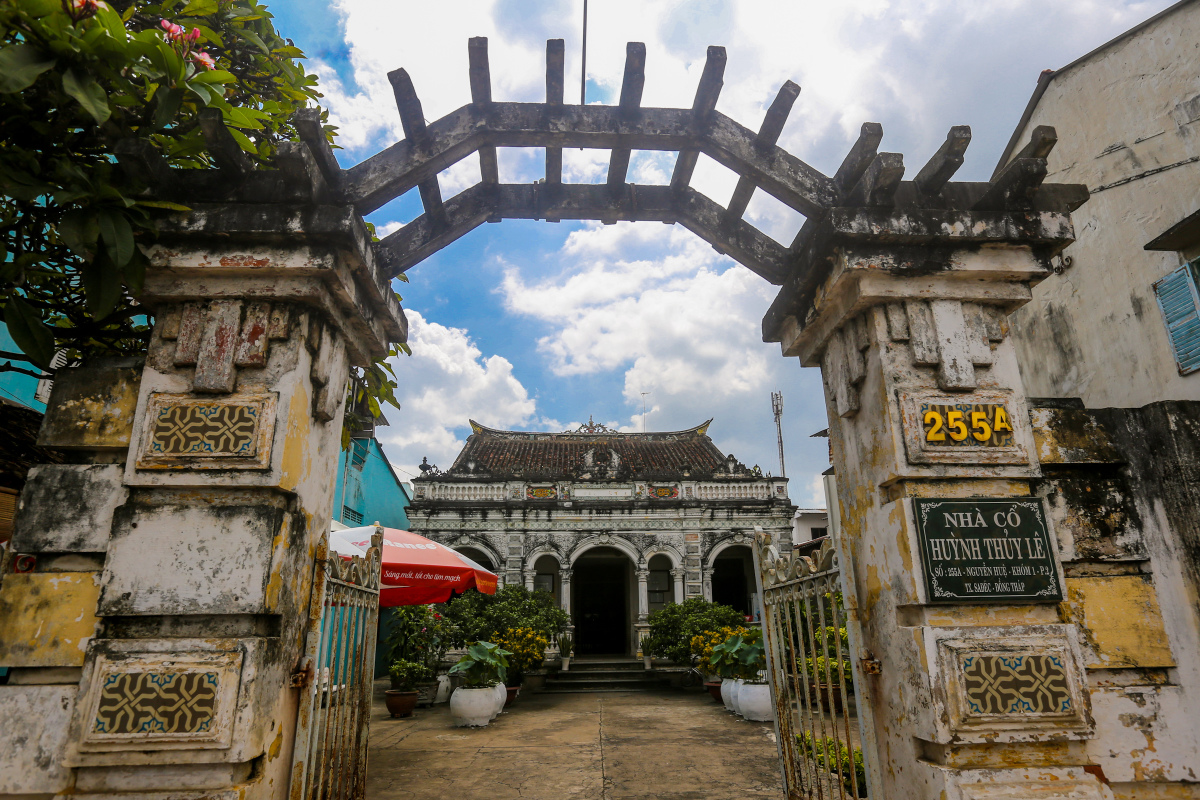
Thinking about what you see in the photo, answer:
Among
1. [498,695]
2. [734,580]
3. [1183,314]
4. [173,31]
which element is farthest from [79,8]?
[734,580]

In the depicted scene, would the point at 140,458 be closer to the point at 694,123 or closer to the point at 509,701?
the point at 694,123

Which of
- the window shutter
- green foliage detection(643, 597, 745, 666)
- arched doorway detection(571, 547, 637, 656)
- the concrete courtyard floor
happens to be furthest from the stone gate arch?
arched doorway detection(571, 547, 637, 656)

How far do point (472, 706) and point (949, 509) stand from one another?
21.5ft

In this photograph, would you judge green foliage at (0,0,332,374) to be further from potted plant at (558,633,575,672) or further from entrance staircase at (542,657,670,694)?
potted plant at (558,633,575,672)

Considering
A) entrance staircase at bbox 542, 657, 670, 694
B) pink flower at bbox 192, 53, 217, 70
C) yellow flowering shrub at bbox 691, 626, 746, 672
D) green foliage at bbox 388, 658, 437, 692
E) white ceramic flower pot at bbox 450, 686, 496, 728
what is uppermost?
pink flower at bbox 192, 53, 217, 70

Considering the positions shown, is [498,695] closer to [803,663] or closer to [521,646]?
[521,646]

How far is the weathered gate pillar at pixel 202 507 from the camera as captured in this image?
216cm

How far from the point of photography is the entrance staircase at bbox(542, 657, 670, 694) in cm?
1237

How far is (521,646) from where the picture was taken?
10.3 m

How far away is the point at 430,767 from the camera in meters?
5.47

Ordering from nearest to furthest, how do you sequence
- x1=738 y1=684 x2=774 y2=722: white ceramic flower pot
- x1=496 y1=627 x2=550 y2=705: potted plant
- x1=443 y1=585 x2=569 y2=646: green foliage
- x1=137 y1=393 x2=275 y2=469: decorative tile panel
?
x1=137 y1=393 x2=275 y2=469: decorative tile panel
x1=738 y1=684 x2=774 y2=722: white ceramic flower pot
x1=496 y1=627 x2=550 y2=705: potted plant
x1=443 y1=585 x2=569 y2=646: green foliage

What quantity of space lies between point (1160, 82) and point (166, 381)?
7441mm

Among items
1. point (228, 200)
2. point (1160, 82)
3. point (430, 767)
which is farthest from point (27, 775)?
point (1160, 82)

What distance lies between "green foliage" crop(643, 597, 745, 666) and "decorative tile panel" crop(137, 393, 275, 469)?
31.4ft
